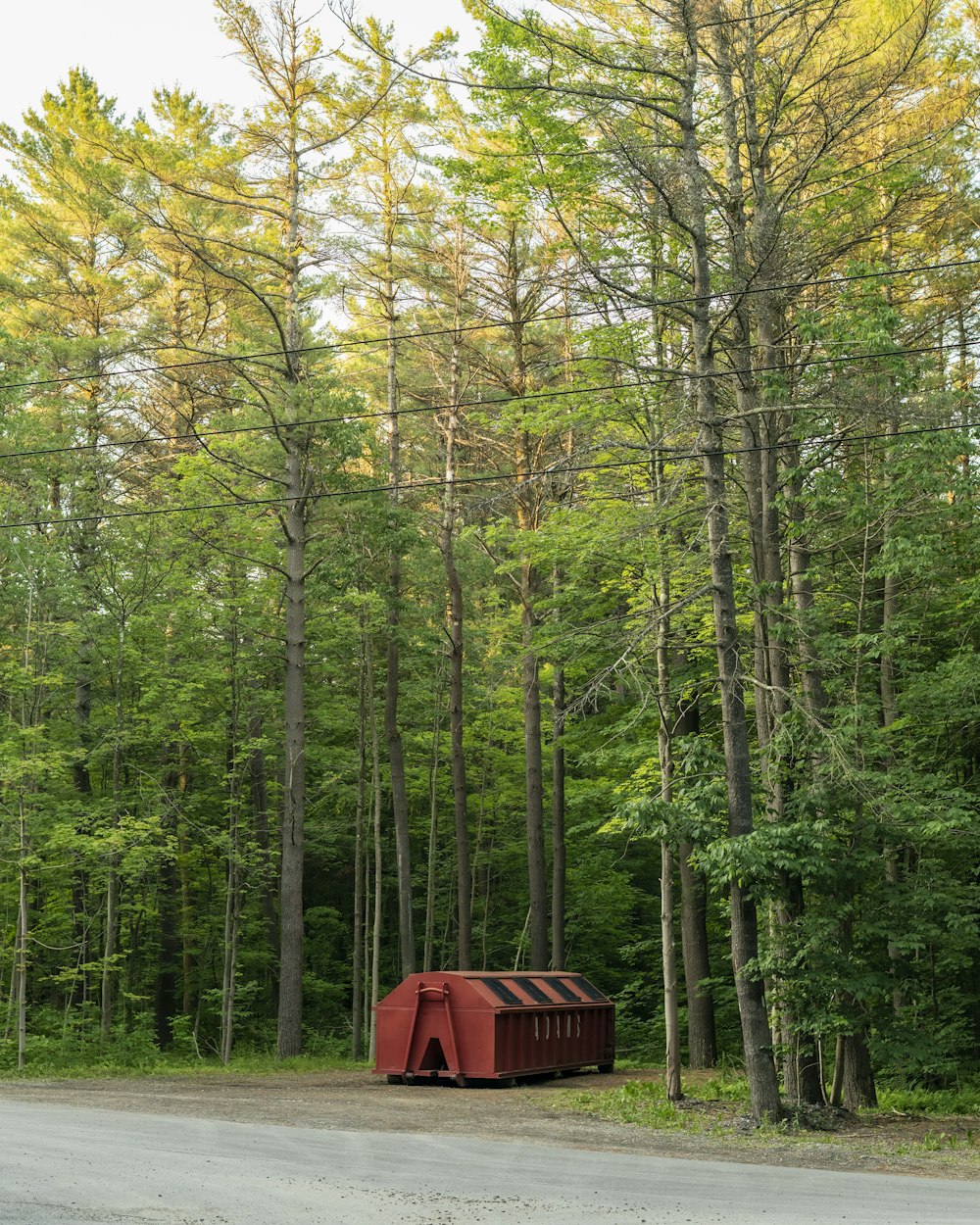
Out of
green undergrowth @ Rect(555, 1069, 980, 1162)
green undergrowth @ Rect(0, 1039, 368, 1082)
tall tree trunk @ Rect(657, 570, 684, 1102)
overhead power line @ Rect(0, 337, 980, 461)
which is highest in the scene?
overhead power line @ Rect(0, 337, 980, 461)

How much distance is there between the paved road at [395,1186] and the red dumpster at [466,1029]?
512 cm

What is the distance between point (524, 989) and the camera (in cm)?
1698

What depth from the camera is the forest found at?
12.7 meters

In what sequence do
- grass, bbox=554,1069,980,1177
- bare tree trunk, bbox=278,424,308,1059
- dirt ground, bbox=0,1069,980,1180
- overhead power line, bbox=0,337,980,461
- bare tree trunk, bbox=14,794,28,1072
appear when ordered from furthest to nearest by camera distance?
bare tree trunk, bbox=278,424,308,1059 < bare tree trunk, bbox=14,794,28,1072 < overhead power line, bbox=0,337,980,461 < grass, bbox=554,1069,980,1177 < dirt ground, bbox=0,1069,980,1180

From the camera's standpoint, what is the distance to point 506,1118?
504 inches

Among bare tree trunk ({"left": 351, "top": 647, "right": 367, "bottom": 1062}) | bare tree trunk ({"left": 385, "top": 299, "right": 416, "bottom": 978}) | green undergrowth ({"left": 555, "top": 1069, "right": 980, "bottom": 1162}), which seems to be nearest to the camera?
green undergrowth ({"left": 555, "top": 1069, "right": 980, "bottom": 1162})

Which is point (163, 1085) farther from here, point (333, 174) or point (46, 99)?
point (46, 99)

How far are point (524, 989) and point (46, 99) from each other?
64.3ft

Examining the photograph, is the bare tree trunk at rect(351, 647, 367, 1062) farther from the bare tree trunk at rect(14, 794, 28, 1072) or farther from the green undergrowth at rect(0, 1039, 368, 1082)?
the bare tree trunk at rect(14, 794, 28, 1072)

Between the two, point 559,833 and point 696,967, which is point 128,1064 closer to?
point 559,833

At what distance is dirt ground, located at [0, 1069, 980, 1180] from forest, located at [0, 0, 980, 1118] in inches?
37.3

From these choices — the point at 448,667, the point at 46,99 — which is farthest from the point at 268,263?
the point at 448,667

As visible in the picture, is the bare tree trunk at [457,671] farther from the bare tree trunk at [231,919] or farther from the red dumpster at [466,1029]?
the red dumpster at [466,1029]

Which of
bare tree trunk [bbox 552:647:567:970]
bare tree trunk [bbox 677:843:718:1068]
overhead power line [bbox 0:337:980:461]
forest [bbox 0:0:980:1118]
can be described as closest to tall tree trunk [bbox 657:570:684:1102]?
forest [bbox 0:0:980:1118]
